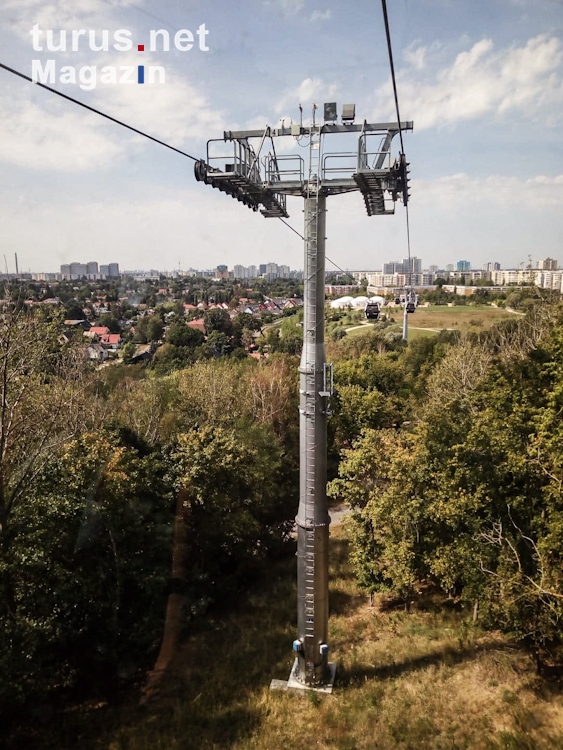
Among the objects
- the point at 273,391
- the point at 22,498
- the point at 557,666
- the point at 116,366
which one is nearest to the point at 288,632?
the point at 557,666

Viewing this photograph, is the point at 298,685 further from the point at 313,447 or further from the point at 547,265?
the point at 547,265

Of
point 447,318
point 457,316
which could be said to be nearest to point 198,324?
point 447,318

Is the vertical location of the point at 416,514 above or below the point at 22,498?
below

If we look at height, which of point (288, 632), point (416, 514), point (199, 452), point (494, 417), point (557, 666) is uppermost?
point (494, 417)

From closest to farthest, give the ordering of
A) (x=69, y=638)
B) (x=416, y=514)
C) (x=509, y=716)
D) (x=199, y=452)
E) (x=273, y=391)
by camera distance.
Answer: (x=509, y=716) < (x=69, y=638) < (x=416, y=514) < (x=199, y=452) < (x=273, y=391)

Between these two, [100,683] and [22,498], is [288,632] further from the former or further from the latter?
[22,498]
